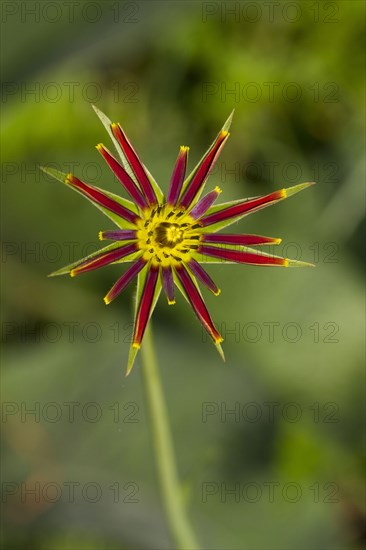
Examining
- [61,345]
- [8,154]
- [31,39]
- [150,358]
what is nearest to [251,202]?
[150,358]

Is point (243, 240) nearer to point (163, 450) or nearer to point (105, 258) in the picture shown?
point (105, 258)

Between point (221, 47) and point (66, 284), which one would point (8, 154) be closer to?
point (66, 284)

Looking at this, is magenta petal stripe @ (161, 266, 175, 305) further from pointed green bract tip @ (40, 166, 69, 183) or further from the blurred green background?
the blurred green background

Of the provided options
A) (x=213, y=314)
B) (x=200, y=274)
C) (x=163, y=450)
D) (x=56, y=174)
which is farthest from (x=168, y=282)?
(x=213, y=314)

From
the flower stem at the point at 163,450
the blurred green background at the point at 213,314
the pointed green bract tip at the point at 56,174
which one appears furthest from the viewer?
the blurred green background at the point at 213,314

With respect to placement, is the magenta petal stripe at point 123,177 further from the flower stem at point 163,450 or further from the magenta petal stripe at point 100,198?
the flower stem at point 163,450

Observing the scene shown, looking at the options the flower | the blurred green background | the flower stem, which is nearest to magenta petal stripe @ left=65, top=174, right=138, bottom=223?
the flower

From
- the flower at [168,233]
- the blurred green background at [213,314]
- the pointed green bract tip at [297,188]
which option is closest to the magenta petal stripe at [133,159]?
the flower at [168,233]
